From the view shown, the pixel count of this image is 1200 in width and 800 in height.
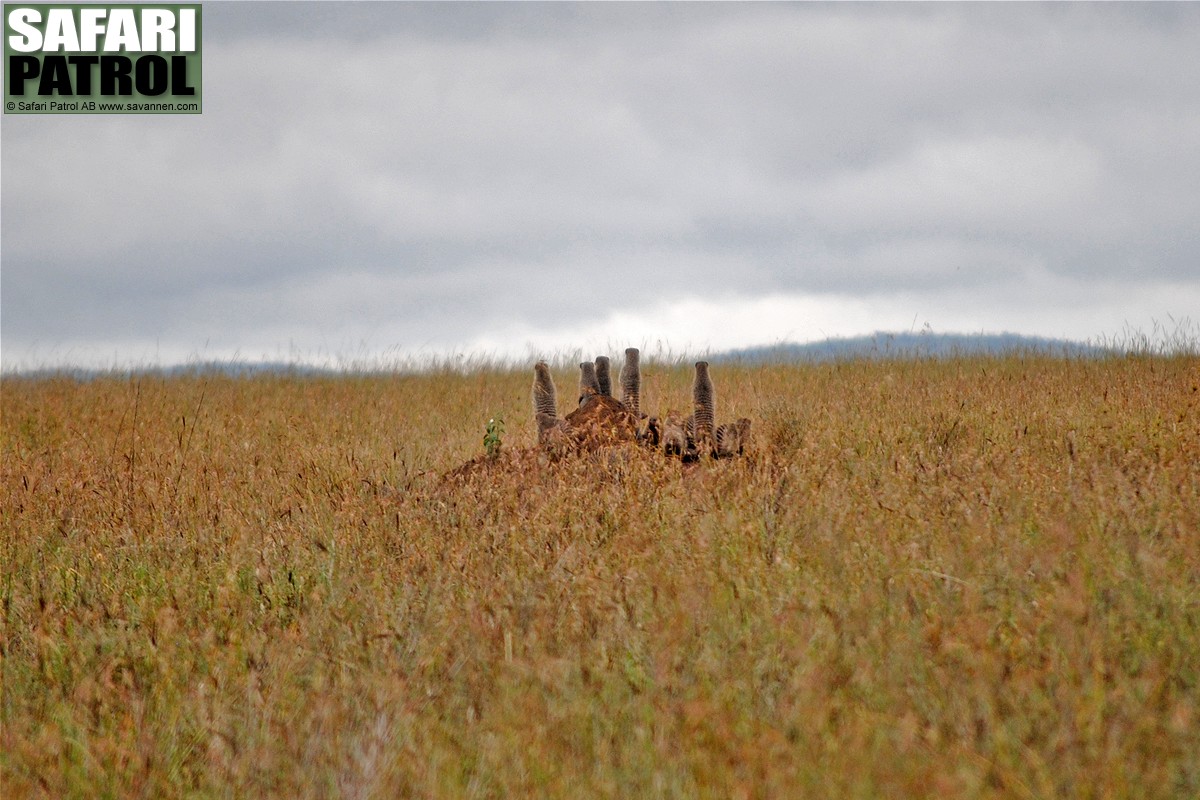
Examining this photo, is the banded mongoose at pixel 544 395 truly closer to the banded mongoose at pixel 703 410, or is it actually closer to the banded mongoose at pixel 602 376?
the banded mongoose at pixel 602 376

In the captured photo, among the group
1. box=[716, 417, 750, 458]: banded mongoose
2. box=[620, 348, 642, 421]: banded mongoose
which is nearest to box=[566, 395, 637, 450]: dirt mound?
box=[620, 348, 642, 421]: banded mongoose

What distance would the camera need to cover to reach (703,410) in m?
7.43

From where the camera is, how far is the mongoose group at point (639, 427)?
7160mm

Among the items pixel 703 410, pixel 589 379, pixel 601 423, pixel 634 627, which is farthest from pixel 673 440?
pixel 634 627

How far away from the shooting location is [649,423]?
7461 millimetres

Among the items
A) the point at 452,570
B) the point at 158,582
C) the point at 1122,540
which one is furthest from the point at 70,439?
the point at 1122,540

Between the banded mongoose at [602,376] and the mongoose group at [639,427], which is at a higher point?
the banded mongoose at [602,376]

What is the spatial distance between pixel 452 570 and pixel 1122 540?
2.87 m

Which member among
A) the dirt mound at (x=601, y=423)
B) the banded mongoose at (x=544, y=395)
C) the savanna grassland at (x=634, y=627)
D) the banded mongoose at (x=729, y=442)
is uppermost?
the banded mongoose at (x=544, y=395)

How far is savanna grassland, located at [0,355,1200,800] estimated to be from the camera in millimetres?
2660

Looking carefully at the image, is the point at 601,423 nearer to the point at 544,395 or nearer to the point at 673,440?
the point at 673,440

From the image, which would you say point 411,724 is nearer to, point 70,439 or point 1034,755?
point 1034,755

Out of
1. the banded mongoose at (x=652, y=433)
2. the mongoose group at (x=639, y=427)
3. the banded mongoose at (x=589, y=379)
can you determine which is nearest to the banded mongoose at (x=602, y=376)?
the banded mongoose at (x=589, y=379)

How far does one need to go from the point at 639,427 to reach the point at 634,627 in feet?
12.3
